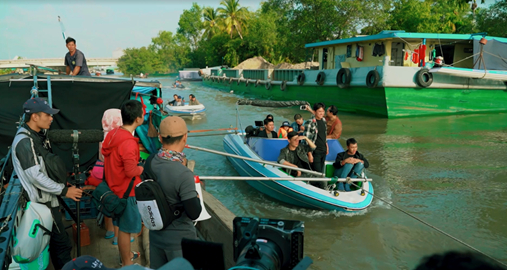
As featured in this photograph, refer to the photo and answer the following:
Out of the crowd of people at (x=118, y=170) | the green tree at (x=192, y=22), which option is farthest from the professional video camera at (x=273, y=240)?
the green tree at (x=192, y=22)

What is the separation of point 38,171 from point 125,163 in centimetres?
65

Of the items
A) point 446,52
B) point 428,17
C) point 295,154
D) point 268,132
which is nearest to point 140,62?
point 428,17

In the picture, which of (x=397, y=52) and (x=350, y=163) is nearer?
(x=350, y=163)

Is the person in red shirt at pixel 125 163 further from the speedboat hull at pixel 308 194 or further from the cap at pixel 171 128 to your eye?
the speedboat hull at pixel 308 194

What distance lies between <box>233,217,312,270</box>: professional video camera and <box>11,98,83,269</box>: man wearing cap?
6.44 feet

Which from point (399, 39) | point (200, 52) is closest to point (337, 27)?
point (399, 39)

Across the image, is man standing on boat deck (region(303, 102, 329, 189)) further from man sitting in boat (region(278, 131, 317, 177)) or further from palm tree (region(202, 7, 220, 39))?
palm tree (region(202, 7, 220, 39))

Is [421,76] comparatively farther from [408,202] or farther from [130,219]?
[130,219]

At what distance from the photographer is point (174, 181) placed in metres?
2.27

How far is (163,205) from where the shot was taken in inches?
89.0

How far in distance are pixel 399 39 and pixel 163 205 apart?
60.8 feet

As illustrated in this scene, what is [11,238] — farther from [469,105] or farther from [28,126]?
[469,105]

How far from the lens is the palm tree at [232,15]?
58.2 meters

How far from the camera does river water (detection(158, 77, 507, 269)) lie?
587 cm
